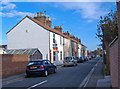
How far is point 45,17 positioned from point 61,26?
1158 cm

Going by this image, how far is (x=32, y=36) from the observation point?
94.1ft

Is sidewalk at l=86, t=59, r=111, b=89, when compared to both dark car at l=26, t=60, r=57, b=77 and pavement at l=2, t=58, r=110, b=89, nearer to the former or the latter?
pavement at l=2, t=58, r=110, b=89

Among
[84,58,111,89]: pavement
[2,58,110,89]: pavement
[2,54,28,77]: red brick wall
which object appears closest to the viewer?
[84,58,111,89]: pavement

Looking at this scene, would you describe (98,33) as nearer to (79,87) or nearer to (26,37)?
(79,87)

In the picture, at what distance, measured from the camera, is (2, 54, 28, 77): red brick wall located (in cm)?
1501

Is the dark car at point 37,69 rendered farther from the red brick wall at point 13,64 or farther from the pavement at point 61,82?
the red brick wall at point 13,64

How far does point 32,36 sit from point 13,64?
41.5ft

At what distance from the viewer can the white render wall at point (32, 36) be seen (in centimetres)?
2844

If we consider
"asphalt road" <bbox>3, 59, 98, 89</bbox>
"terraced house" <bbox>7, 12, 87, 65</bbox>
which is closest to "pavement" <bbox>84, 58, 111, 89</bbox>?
"asphalt road" <bbox>3, 59, 98, 89</bbox>

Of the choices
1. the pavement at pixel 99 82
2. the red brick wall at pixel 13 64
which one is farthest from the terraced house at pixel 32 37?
the pavement at pixel 99 82

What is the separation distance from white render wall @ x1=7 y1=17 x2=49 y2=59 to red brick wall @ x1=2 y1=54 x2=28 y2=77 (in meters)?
9.09

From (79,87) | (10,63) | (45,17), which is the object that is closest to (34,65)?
(10,63)

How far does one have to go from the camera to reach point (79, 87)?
959 centimetres

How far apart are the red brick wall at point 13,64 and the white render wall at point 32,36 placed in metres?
9.09
